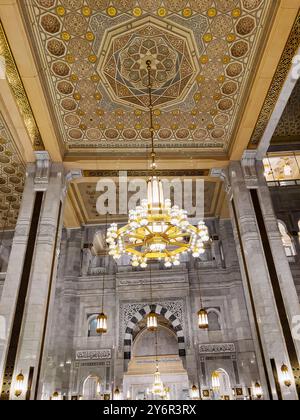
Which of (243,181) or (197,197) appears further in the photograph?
(197,197)

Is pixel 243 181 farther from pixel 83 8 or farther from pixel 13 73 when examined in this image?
pixel 13 73

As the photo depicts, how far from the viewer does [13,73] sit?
5473mm

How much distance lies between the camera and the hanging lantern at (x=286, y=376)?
5.14m

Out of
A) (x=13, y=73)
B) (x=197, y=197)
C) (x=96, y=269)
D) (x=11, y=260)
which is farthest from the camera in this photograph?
(x=96, y=269)

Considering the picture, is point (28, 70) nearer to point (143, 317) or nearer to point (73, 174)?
point (73, 174)

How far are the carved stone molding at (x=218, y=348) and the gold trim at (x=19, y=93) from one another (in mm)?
6936

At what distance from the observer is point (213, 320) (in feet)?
31.8

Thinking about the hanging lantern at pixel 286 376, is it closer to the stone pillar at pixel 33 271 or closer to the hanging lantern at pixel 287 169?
the stone pillar at pixel 33 271

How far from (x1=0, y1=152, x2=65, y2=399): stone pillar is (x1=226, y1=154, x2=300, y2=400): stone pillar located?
4.05 meters

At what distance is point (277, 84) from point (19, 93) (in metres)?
4.92

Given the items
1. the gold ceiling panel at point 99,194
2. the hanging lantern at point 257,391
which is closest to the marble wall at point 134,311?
the hanging lantern at point 257,391

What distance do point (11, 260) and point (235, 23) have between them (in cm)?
592
